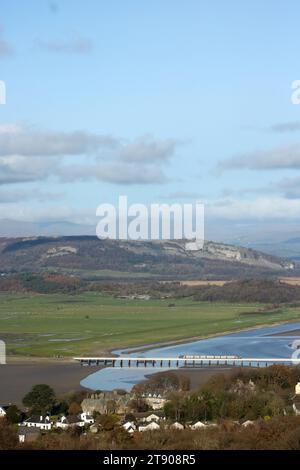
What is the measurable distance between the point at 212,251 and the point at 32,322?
82675 mm

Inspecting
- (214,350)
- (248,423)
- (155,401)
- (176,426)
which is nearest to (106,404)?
(155,401)

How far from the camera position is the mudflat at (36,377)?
31000 millimetres

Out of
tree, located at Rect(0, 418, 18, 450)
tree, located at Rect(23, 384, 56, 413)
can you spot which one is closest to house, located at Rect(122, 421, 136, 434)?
tree, located at Rect(0, 418, 18, 450)

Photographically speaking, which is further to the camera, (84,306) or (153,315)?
(84,306)

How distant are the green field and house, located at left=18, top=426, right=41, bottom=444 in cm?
1844

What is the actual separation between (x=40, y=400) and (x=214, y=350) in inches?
646

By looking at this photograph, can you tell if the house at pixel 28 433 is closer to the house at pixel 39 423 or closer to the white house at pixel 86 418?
the house at pixel 39 423

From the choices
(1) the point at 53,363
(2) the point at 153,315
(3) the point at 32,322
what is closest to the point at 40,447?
(1) the point at 53,363

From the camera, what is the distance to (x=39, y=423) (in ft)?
79.5

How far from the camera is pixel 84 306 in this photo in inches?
2749

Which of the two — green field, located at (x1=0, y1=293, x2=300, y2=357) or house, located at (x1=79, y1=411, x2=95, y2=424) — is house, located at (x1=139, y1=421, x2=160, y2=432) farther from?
green field, located at (x1=0, y1=293, x2=300, y2=357)

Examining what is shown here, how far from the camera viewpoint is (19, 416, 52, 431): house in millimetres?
23719

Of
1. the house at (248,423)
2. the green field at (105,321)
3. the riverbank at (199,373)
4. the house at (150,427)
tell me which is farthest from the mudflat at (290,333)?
the house at (248,423)
